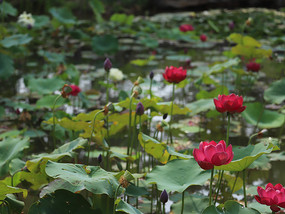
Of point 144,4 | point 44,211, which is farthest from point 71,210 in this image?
point 144,4

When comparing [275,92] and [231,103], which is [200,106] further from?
[231,103]

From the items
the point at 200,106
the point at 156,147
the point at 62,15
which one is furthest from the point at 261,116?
the point at 62,15

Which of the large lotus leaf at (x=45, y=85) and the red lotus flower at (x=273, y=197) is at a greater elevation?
the large lotus leaf at (x=45, y=85)

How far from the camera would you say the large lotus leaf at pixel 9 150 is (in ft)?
5.09

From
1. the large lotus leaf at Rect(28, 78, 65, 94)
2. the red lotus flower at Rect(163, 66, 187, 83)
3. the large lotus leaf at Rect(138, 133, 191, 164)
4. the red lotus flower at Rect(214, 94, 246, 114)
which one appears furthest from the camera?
the large lotus leaf at Rect(28, 78, 65, 94)

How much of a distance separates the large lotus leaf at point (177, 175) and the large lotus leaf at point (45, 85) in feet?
4.30

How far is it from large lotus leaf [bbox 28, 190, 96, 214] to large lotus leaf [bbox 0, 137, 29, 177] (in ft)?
1.38

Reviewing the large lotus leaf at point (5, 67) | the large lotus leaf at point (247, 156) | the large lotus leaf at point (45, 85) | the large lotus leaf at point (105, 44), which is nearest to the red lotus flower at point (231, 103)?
the large lotus leaf at point (247, 156)

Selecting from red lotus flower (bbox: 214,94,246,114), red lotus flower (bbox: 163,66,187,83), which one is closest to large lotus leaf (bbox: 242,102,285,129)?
red lotus flower (bbox: 163,66,187,83)

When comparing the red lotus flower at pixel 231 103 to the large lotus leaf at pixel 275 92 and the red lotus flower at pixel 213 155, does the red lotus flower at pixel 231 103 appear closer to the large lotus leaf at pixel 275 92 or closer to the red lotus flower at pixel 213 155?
the red lotus flower at pixel 213 155

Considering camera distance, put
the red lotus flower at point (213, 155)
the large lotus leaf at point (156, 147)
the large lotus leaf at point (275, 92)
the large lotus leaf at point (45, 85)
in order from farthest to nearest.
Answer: the large lotus leaf at point (45, 85) → the large lotus leaf at point (275, 92) → the large lotus leaf at point (156, 147) → the red lotus flower at point (213, 155)

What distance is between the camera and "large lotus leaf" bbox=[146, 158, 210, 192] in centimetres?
120

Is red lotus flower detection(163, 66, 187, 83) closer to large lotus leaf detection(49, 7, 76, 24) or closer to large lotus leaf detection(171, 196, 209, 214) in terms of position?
large lotus leaf detection(171, 196, 209, 214)

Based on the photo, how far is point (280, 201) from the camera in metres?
1.07
